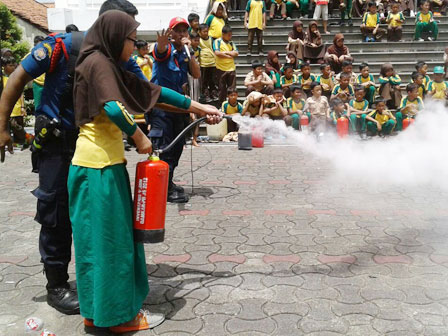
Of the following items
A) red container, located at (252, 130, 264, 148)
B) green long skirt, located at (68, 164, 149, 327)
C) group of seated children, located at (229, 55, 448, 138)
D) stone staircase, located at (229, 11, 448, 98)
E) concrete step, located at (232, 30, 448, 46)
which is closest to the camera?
green long skirt, located at (68, 164, 149, 327)

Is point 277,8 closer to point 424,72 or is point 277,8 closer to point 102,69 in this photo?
point 424,72

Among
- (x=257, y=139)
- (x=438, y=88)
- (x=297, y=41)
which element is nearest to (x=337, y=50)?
(x=297, y=41)

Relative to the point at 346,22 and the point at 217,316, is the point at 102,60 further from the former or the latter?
the point at 346,22

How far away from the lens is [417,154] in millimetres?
7246

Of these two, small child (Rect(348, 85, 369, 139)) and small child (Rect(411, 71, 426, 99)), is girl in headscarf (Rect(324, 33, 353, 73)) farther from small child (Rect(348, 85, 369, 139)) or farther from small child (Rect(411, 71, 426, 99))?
small child (Rect(411, 71, 426, 99))

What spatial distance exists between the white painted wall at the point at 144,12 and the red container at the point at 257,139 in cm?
607

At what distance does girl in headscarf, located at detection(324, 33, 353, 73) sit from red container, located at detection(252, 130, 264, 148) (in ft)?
14.4

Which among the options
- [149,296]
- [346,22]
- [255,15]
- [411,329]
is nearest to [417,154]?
[411,329]

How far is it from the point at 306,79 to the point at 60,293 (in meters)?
10.1

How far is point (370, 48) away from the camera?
50.1 ft

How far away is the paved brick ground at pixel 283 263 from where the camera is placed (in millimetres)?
3457

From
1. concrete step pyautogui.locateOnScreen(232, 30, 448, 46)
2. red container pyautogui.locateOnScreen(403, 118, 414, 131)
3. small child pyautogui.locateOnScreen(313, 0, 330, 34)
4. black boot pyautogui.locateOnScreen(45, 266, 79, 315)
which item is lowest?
black boot pyautogui.locateOnScreen(45, 266, 79, 315)

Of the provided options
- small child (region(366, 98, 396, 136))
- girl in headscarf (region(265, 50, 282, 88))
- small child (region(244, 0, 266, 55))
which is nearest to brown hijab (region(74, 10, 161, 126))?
small child (region(366, 98, 396, 136))

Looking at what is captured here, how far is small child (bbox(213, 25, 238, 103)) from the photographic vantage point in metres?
12.2
